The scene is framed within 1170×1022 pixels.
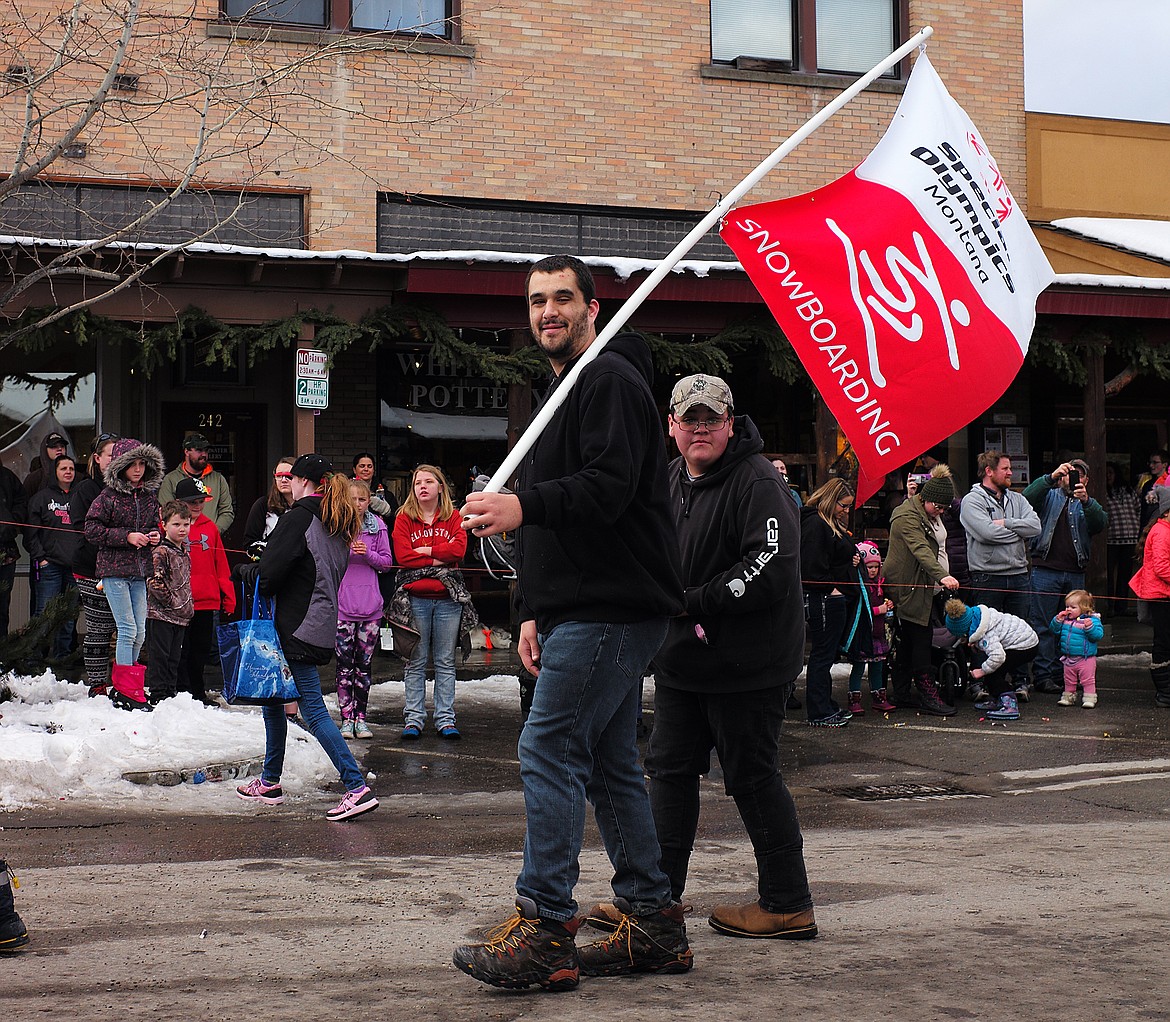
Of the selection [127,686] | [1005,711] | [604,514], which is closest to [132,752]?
[127,686]

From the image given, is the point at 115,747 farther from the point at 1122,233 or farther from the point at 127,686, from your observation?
the point at 1122,233

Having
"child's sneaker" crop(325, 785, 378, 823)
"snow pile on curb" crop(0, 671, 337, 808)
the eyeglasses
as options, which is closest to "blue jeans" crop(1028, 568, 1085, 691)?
"snow pile on curb" crop(0, 671, 337, 808)

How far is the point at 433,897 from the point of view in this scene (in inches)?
218

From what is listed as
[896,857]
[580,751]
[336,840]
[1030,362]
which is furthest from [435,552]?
[1030,362]

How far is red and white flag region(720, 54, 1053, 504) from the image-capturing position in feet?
21.6

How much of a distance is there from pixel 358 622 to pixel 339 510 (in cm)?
Answer: 234

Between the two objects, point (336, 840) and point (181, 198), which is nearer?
point (336, 840)

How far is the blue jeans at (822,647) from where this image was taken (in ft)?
35.9

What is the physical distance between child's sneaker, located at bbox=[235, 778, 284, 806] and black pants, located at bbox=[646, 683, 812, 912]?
352cm

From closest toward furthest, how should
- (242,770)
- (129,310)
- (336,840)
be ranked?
(336,840) → (242,770) → (129,310)

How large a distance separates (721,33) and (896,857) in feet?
45.0

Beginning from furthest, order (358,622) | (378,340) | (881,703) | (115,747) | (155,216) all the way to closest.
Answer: (155,216) → (378,340) → (881,703) → (358,622) → (115,747)

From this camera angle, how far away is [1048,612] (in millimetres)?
12836

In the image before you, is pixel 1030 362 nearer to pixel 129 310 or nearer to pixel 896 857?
pixel 129 310
